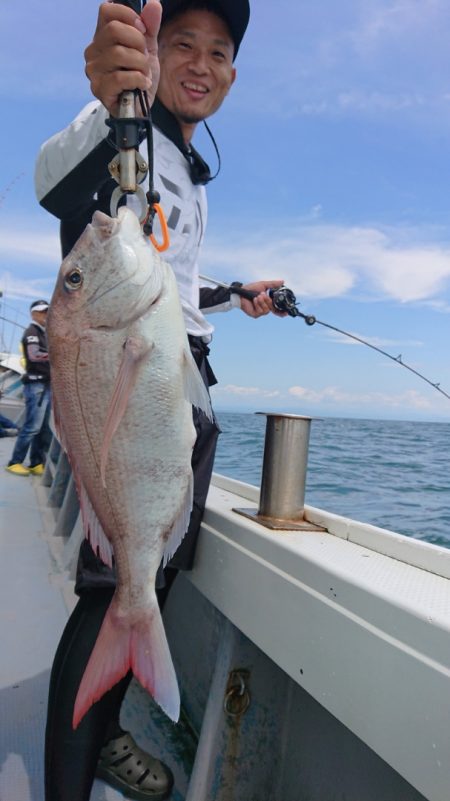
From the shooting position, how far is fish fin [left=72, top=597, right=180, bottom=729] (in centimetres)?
126

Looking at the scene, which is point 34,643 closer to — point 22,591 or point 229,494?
point 22,591

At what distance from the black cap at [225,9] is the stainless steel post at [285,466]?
1.22 meters

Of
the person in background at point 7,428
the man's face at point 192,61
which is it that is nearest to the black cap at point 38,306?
the person in background at point 7,428

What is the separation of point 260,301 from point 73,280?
4.19 ft

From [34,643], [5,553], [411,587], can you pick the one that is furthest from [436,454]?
[411,587]

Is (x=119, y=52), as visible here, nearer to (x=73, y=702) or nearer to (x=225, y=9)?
(x=225, y=9)

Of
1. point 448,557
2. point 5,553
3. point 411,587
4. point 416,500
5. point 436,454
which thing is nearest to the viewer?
point 411,587

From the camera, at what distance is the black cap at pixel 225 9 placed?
1709mm

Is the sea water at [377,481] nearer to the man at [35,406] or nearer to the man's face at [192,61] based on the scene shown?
the man's face at [192,61]

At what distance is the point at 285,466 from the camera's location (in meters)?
1.73

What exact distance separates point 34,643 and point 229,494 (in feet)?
3.69

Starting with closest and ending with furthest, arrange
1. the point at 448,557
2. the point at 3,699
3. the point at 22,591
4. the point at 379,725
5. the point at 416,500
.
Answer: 1. the point at 379,725
2. the point at 448,557
3. the point at 3,699
4. the point at 22,591
5. the point at 416,500

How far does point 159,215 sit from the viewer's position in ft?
5.13

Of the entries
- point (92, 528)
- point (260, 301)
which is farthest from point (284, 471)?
point (260, 301)
